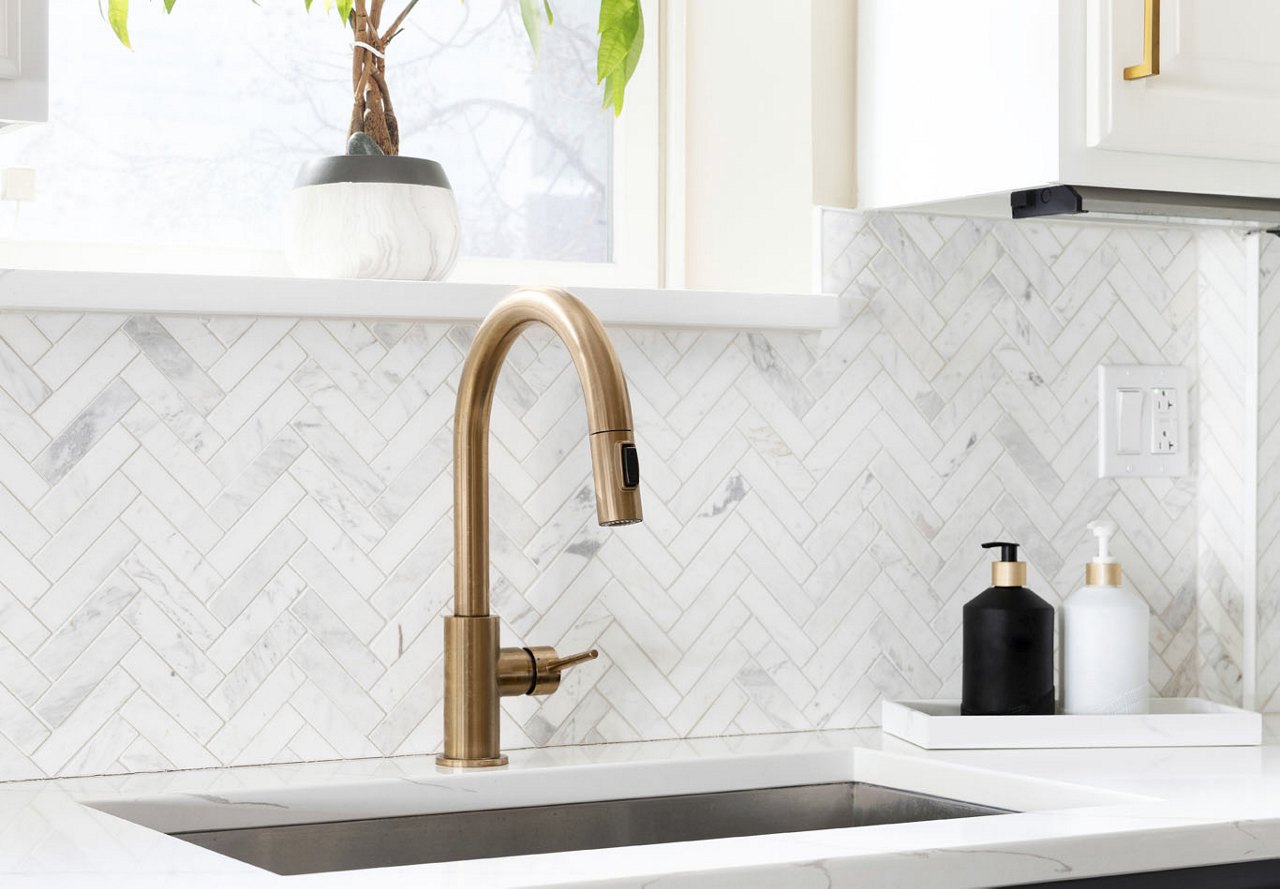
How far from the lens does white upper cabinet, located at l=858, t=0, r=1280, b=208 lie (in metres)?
1.49

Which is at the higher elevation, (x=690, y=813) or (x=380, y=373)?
(x=380, y=373)

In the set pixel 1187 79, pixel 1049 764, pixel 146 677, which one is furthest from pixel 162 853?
pixel 1187 79

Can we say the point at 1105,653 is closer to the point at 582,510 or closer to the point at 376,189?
the point at 582,510

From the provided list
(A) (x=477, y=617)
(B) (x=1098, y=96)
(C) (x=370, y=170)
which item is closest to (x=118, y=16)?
(C) (x=370, y=170)

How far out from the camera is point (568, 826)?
1469mm

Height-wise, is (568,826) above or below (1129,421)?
below

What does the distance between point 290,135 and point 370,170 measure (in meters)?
0.22

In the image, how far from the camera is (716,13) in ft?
6.14

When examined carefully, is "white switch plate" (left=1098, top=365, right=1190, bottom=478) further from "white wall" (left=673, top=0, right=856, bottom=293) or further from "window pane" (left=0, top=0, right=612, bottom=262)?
"window pane" (left=0, top=0, right=612, bottom=262)

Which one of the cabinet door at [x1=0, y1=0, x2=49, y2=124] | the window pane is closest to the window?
the window pane

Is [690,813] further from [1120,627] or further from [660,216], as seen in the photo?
[660,216]

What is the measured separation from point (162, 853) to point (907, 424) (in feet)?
3.19

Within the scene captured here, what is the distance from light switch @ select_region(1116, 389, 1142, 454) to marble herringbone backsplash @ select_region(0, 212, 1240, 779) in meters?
0.04

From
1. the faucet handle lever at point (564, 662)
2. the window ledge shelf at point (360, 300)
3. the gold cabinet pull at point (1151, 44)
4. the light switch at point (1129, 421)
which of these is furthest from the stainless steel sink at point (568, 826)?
the gold cabinet pull at point (1151, 44)
